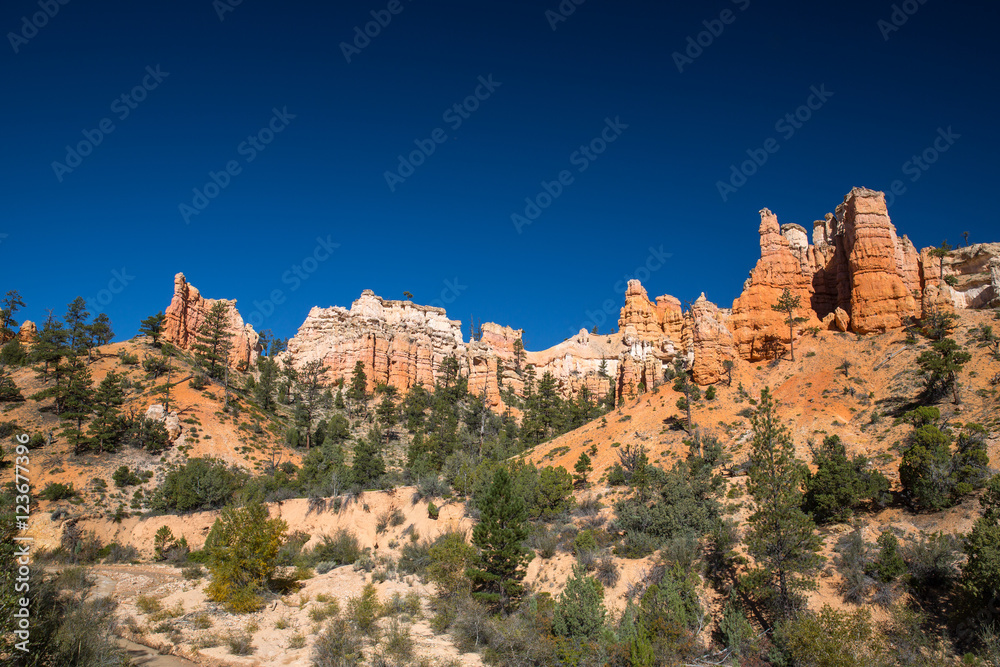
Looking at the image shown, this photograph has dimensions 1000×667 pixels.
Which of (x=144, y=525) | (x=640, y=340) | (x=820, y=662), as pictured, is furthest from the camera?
(x=640, y=340)

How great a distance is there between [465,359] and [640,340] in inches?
1142

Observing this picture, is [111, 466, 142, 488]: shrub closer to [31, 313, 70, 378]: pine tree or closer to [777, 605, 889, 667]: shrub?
[31, 313, 70, 378]: pine tree

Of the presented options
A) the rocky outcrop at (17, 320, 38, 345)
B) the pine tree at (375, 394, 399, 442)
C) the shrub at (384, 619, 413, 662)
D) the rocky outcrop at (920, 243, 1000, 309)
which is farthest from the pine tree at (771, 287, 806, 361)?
the rocky outcrop at (17, 320, 38, 345)

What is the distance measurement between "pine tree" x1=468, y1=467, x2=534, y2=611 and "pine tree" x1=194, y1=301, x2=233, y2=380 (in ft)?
161

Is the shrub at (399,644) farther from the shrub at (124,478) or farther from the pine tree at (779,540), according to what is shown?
the shrub at (124,478)

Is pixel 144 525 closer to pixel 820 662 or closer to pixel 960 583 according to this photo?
pixel 820 662

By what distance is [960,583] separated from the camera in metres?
18.1

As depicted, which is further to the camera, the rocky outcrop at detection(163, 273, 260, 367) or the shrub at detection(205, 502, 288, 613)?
the rocky outcrop at detection(163, 273, 260, 367)

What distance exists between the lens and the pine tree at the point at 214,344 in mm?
64750

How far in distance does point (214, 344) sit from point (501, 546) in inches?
2186

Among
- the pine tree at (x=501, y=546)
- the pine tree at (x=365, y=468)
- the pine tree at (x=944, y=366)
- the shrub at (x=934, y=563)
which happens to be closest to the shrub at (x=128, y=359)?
the pine tree at (x=365, y=468)

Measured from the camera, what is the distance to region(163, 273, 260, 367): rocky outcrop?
67.9m

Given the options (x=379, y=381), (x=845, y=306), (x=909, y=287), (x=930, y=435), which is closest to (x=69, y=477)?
(x=379, y=381)

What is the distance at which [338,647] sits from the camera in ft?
69.9
